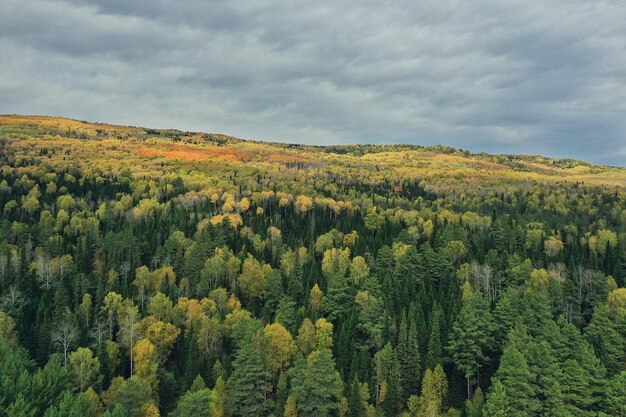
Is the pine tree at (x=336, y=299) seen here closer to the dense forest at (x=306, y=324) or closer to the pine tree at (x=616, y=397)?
the dense forest at (x=306, y=324)

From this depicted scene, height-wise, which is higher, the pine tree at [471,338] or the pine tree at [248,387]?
the pine tree at [471,338]

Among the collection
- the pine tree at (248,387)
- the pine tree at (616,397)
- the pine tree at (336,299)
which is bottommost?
the pine tree at (248,387)

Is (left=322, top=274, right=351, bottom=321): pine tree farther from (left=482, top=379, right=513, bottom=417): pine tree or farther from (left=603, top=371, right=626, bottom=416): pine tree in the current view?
(left=603, top=371, right=626, bottom=416): pine tree

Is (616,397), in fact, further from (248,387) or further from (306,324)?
(248,387)

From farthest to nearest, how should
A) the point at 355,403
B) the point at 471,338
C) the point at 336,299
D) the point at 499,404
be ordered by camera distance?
1. the point at 336,299
2. the point at 471,338
3. the point at 355,403
4. the point at 499,404

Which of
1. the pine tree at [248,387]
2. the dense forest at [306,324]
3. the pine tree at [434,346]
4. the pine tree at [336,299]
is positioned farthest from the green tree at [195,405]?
the pine tree at [336,299]

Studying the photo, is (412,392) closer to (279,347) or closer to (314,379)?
(314,379)

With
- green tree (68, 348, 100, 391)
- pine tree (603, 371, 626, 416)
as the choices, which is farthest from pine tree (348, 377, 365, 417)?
green tree (68, 348, 100, 391)

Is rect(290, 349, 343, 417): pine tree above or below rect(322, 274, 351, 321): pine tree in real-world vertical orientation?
below

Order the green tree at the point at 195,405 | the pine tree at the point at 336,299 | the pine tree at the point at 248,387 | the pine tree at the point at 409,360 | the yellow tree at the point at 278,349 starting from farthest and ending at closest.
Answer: the pine tree at the point at 336,299
the yellow tree at the point at 278,349
the pine tree at the point at 409,360
the pine tree at the point at 248,387
the green tree at the point at 195,405

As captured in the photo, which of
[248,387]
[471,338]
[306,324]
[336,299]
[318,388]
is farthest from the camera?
[336,299]

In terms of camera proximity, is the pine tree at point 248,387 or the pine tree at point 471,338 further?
the pine tree at point 471,338

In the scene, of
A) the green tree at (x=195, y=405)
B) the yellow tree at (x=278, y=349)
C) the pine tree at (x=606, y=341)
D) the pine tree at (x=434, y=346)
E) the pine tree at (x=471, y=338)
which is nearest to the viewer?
the green tree at (x=195, y=405)

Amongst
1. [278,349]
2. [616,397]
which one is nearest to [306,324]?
[278,349]
